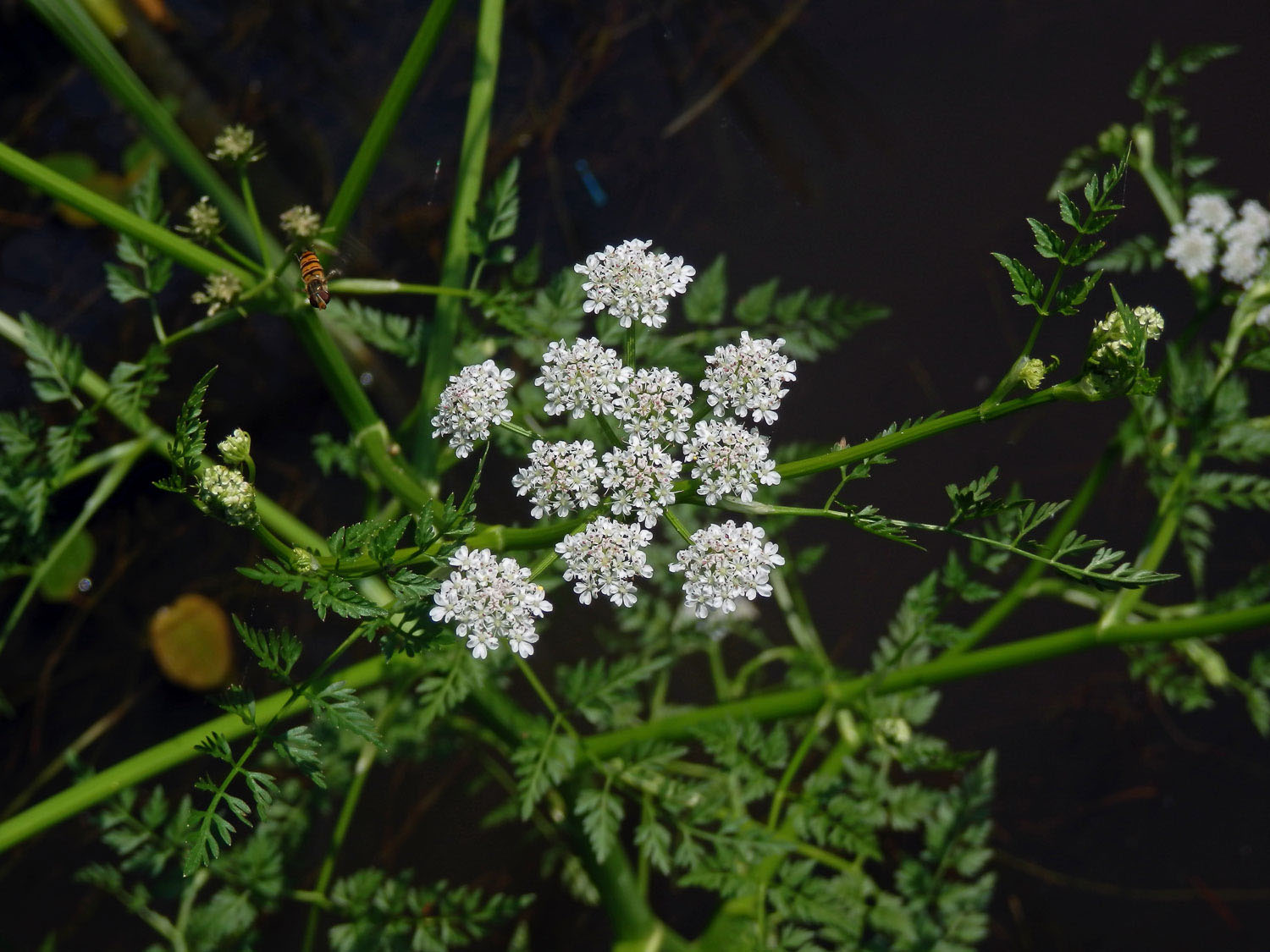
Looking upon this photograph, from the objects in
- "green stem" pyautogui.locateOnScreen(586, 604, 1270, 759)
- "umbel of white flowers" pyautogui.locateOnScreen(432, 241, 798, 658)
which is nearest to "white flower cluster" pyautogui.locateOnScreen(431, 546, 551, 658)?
"umbel of white flowers" pyautogui.locateOnScreen(432, 241, 798, 658)

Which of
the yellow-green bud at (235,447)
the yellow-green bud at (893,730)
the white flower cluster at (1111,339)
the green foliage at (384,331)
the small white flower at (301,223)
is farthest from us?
the green foliage at (384,331)

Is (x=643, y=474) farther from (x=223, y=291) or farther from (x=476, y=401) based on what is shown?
(x=223, y=291)

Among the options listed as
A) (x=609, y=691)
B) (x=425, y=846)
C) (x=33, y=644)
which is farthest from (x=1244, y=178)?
(x=33, y=644)

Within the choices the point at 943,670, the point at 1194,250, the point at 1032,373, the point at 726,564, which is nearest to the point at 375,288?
the point at 726,564

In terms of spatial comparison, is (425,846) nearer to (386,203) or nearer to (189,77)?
(386,203)

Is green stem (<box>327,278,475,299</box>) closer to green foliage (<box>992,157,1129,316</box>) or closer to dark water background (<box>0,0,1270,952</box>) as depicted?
green foliage (<box>992,157,1129,316</box>)

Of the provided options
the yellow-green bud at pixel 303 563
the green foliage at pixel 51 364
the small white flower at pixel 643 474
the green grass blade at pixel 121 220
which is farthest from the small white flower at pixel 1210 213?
the green foliage at pixel 51 364

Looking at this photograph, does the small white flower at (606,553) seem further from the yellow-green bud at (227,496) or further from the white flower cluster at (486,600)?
the yellow-green bud at (227,496)

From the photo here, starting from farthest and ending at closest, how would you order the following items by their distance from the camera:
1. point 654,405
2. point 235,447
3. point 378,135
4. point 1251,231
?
point 1251,231 < point 378,135 < point 654,405 < point 235,447
